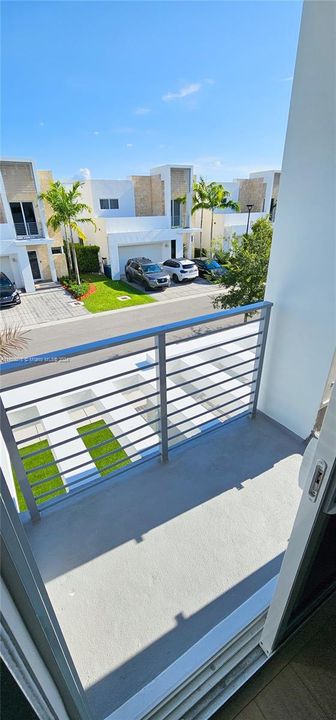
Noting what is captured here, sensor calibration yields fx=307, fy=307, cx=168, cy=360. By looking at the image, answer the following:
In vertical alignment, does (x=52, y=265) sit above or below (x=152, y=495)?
below

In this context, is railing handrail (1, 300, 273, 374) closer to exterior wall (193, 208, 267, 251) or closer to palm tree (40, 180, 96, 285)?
palm tree (40, 180, 96, 285)

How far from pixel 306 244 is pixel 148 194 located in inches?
631

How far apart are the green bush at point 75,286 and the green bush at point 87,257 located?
1.49m

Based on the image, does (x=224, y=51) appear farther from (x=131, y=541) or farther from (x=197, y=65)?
(x=131, y=541)

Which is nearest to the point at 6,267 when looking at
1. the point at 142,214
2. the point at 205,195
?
the point at 142,214

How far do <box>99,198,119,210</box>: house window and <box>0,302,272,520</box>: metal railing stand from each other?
1206 cm

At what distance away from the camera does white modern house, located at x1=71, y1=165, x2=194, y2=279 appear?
13.9 m

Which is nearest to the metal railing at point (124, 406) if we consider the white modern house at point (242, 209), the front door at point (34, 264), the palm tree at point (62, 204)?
the palm tree at point (62, 204)

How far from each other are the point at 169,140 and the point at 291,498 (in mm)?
16055

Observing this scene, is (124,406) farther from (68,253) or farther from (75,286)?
(68,253)

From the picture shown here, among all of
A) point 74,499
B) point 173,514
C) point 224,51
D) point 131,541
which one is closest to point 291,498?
point 173,514

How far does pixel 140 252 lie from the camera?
14773 mm

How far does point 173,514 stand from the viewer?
1777mm

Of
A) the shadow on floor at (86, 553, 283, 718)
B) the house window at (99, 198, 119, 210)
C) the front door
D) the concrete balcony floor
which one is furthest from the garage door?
the shadow on floor at (86, 553, 283, 718)
